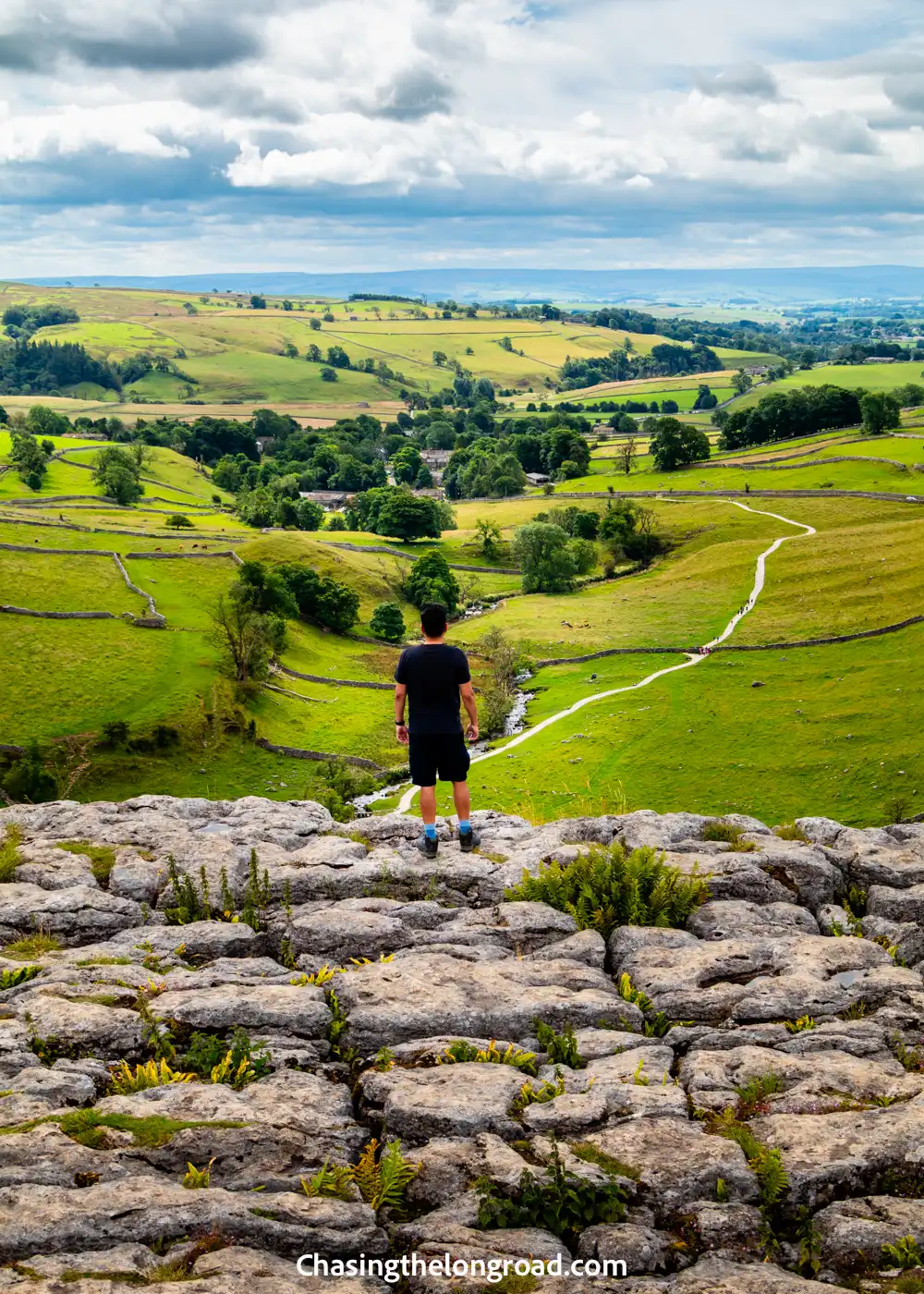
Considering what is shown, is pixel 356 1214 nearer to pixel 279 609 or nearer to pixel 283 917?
pixel 283 917

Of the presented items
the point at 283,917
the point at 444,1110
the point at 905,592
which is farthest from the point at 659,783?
the point at 444,1110

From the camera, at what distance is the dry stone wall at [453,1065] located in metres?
9.95

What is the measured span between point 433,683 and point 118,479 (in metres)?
150

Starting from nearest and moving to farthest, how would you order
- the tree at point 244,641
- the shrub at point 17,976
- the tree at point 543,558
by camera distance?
the shrub at point 17,976 < the tree at point 244,641 < the tree at point 543,558

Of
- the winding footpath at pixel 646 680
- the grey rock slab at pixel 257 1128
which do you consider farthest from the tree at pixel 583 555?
the grey rock slab at pixel 257 1128

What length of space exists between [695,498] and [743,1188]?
14596 cm

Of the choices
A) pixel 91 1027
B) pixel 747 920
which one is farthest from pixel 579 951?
pixel 91 1027

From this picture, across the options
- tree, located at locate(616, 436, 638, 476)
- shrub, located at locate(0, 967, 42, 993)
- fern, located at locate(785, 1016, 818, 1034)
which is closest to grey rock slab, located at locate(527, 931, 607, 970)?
fern, located at locate(785, 1016, 818, 1034)

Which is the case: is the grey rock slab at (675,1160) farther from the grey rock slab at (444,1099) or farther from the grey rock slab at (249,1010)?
the grey rock slab at (249,1010)

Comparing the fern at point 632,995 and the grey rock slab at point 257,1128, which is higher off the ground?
the grey rock slab at point 257,1128

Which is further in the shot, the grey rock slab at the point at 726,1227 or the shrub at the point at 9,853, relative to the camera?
the shrub at the point at 9,853

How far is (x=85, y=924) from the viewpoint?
17.7 m

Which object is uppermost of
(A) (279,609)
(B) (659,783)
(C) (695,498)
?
(C) (695,498)

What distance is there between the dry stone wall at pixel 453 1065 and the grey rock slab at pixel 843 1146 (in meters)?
0.04
